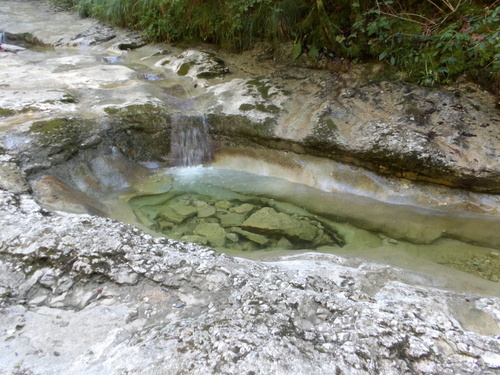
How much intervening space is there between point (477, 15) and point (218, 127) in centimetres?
344

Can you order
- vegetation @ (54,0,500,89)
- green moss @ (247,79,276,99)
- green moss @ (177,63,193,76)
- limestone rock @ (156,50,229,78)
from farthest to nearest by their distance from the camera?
1. green moss @ (177,63,193,76)
2. limestone rock @ (156,50,229,78)
3. green moss @ (247,79,276,99)
4. vegetation @ (54,0,500,89)

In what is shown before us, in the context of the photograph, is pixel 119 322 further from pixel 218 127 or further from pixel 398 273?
pixel 218 127

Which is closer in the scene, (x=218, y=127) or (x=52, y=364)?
(x=52, y=364)

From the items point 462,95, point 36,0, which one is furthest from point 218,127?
point 36,0

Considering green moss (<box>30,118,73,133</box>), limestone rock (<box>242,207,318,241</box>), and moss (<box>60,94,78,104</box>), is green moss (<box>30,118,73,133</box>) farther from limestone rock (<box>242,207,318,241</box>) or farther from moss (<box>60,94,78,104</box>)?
limestone rock (<box>242,207,318,241</box>)

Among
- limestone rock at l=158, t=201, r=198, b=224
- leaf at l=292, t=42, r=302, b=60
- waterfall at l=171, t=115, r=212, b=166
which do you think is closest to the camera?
limestone rock at l=158, t=201, r=198, b=224

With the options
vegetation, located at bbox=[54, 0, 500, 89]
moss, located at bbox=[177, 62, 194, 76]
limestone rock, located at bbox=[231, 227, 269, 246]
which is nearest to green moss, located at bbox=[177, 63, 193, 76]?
moss, located at bbox=[177, 62, 194, 76]

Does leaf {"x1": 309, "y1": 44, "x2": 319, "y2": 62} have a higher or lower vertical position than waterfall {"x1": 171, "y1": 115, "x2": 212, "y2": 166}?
higher

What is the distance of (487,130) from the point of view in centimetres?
374

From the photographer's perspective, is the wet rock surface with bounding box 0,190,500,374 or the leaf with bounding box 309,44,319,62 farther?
the leaf with bounding box 309,44,319,62

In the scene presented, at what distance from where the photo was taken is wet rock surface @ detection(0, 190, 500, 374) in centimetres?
148

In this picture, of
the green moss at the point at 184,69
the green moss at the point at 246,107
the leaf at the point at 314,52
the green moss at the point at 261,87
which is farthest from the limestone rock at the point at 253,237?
the green moss at the point at 184,69

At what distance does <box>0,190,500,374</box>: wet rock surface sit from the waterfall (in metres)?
2.50

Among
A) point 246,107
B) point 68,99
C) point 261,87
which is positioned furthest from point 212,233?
point 68,99
